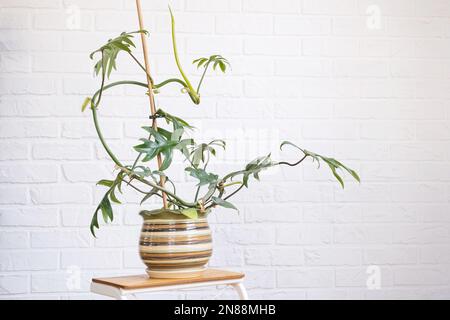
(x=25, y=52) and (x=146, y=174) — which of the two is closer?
(x=146, y=174)

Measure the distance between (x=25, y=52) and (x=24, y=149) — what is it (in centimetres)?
36

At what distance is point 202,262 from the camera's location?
1906 millimetres

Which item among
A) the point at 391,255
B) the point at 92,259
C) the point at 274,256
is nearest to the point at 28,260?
the point at 92,259

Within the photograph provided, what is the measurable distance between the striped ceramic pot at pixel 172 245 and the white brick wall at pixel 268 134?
77 centimetres

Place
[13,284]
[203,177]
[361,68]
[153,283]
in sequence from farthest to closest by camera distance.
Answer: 1. [361,68]
2. [13,284]
3. [203,177]
4. [153,283]

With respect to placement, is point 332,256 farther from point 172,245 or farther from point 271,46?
point 172,245

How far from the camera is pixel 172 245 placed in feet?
6.09

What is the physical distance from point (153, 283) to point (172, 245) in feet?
0.38

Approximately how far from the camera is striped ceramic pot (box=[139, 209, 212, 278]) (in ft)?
6.10

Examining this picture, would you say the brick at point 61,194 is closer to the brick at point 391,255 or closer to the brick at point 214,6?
the brick at point 214,6

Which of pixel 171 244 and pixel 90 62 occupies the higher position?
pixel 90 62

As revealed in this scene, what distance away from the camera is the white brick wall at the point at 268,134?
260 cm

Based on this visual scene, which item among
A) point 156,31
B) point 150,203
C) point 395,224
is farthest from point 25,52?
point 395,224

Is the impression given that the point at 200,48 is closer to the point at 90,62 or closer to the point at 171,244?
the point at 90,62
